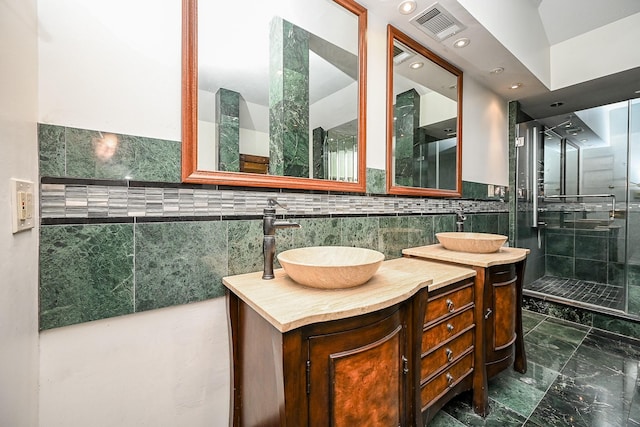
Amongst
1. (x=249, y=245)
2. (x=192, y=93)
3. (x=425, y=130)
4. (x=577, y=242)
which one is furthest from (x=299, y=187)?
(x=577, y=242)

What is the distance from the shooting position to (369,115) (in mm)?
1641

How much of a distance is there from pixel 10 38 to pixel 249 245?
0.90 meters

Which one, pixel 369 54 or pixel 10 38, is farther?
pixel 369 54

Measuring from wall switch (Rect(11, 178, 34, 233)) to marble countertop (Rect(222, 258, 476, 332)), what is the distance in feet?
1.97

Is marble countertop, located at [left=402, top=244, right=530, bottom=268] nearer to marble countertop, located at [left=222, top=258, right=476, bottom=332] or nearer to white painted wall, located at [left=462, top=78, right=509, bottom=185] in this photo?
marble countertop, located at [left=222, top=258, right=476, bottom=332]

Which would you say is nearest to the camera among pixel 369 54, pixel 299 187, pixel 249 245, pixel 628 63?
pixel 249 245

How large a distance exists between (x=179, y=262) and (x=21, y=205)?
47cm

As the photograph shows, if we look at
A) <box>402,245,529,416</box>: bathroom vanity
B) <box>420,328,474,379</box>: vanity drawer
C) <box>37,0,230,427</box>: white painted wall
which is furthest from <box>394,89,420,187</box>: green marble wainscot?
<box>37,0,230,427</box>: white painted wall

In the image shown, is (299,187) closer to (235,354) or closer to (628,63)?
(235,354)

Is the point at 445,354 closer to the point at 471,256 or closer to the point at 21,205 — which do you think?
the point at 471,256

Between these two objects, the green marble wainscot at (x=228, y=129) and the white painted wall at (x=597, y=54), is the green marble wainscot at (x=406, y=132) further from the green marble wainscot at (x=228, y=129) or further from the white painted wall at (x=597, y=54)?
the white painted wall at (x=597, y=54)

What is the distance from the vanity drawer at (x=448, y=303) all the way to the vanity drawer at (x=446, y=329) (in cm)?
4

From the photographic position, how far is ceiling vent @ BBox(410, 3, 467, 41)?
1.60m

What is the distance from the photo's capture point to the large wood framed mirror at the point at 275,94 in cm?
108
